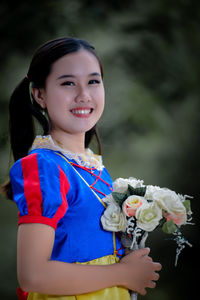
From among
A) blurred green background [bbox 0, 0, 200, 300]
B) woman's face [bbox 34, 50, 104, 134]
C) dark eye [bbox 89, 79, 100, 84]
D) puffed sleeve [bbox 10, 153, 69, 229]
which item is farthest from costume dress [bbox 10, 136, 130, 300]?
blurred green background [bbox 0, 0, 200, 300]

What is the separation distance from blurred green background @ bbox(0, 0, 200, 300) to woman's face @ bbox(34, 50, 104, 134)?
1.67 meters

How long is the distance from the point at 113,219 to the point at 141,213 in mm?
92

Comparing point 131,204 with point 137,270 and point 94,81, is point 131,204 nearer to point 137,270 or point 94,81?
point 137,270

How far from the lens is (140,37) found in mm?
3201

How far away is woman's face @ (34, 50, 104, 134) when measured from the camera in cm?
135

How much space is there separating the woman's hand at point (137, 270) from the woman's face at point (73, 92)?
0.46 meters

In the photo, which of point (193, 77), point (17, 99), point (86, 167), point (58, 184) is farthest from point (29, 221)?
point (193, 77)

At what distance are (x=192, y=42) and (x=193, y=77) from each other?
0.91 ft

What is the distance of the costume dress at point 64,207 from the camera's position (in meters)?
1.14

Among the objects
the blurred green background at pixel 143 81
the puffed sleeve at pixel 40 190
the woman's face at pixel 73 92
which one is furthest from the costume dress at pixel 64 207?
the blurred green background at pixel 143 81

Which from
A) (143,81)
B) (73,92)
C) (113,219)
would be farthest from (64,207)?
(143,81)

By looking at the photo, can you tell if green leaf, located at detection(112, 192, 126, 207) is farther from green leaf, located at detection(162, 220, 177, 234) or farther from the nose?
the nose

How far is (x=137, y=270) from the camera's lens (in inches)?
50.7

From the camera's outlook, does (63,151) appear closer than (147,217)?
No
